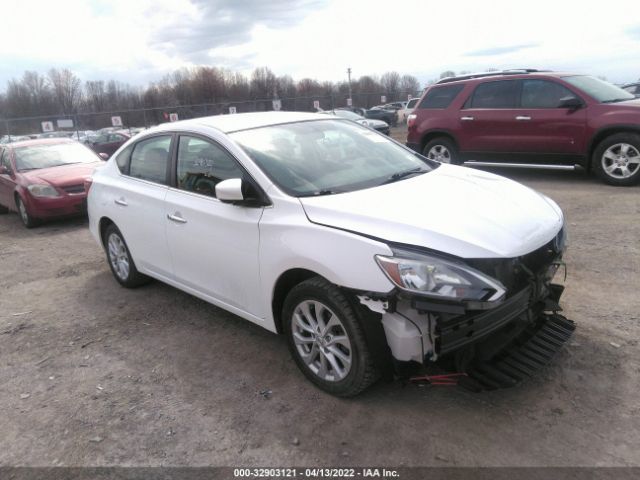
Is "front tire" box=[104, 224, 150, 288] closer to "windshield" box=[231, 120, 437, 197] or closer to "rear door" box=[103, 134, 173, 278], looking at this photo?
"rear door" box=[103, 134, 173, 278]

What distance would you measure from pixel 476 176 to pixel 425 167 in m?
0.42

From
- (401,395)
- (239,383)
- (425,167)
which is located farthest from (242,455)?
(425,167)

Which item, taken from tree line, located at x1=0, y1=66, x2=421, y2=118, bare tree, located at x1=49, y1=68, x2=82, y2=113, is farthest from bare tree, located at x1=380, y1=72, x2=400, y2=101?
bare tree, located at x1=49, y1=68, x2=82, y2=113

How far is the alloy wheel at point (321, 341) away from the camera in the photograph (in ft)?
9.80

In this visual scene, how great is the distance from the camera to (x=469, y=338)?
268 centimetres

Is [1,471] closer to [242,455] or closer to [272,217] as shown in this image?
[242,455]

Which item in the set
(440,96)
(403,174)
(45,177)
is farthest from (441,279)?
(45,177)

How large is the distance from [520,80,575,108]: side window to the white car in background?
5.49m

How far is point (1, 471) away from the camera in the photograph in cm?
281

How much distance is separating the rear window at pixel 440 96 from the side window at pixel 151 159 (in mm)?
6772

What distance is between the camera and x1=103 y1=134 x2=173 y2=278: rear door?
4.37 m

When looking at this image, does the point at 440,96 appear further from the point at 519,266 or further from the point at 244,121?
the point at 519,266

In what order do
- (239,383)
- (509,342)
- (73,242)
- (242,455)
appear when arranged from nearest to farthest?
(242,455) < (509,342) < (239,383) < (73,242)

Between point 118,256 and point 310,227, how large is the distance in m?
3.15
